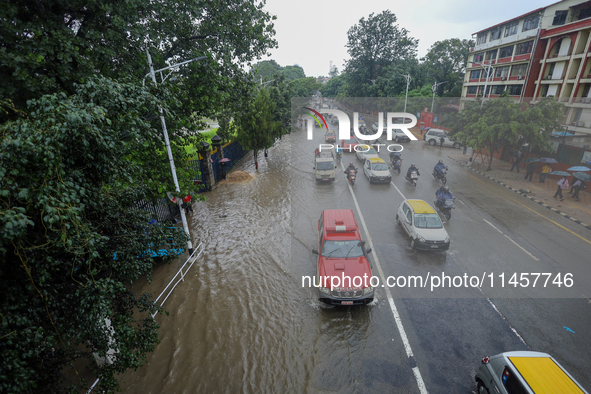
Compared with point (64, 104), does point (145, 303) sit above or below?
below

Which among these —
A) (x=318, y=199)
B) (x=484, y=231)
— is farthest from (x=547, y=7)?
(x=318, y=199)

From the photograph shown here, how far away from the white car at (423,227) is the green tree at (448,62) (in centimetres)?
4810

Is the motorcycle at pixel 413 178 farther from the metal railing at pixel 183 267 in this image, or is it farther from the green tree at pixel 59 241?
the green tree at pixel 59 241

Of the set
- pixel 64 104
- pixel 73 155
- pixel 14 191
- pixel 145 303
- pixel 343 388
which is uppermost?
pixel 64 104

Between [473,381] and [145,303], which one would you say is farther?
[473,381]

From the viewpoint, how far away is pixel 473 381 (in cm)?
619

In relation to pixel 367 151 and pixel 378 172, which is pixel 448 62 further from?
pixel 378 172

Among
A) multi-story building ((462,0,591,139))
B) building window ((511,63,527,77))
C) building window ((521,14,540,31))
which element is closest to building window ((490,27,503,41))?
multi-story building ((462,0,591,139))

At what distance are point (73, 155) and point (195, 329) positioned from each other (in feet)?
19.1

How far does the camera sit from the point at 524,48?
30.4m

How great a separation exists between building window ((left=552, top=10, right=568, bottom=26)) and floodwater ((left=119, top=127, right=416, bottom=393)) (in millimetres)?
33501

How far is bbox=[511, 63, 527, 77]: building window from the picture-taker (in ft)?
99.8

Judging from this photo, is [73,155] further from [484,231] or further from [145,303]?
[484,231]

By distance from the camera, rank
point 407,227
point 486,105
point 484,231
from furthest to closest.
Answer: point 486,105 → point 484,231 → point 407,227
